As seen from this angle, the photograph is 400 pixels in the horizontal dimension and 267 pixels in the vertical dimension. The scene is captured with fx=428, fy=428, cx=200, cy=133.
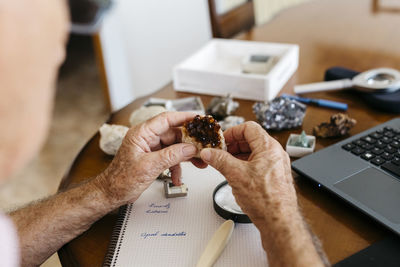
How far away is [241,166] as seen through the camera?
2.58ft

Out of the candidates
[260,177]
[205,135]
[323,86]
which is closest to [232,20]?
[323,86]

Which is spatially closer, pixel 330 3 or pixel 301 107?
pixel 301 107

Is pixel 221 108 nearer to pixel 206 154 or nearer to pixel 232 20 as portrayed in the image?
pixel 206 154

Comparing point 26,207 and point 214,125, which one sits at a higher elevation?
point 214,125

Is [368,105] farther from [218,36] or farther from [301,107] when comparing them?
[218,36]

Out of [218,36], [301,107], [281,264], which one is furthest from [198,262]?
[218,36]

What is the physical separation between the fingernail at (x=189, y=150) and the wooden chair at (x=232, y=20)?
1.04m

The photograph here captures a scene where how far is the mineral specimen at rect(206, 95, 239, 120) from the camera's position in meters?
1.16

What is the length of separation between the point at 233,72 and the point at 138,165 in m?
0.63

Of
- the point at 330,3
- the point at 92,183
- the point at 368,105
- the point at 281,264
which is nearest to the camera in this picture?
the point at 281,264

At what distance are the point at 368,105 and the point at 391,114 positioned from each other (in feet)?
0.23

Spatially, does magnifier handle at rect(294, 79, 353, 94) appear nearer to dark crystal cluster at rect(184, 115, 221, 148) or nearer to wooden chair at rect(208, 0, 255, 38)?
dark crystal cluster at rect(184, 115, 221, 148)

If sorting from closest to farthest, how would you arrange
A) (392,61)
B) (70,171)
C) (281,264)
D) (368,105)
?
(281,264), (70,171), (368,105), (392,61)

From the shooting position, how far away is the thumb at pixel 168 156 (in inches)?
33.3
